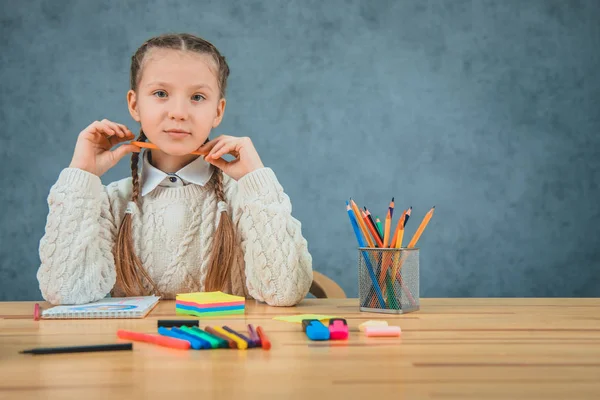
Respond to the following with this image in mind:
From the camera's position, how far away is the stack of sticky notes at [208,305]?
1044 millimetres

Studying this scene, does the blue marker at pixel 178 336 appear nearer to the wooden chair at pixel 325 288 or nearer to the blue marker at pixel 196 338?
the blue marker at pixel 196 338

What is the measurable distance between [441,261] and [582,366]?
2063 mm

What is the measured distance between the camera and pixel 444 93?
2.71 m

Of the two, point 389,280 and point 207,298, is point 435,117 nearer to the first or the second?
point 389,280

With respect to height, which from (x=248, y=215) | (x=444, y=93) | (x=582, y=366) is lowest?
(x=582, y=366)

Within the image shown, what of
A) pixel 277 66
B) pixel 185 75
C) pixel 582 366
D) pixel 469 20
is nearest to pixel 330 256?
pixel 277 66

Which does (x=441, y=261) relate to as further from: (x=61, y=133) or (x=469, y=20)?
(x=61, y=133)

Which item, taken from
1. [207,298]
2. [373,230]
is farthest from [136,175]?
[373,230]

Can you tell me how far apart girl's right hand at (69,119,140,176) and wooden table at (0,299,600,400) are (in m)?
0.44

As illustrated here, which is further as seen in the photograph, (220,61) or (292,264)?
(220,61)

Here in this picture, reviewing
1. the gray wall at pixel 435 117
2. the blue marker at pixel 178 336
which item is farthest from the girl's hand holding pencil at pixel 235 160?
the gray wall at pixel 435 117

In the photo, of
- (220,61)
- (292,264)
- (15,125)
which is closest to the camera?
(292,264)

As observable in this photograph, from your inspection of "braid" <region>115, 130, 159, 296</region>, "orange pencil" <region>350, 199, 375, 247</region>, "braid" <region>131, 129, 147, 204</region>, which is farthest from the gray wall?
"orange pencil" <region>350, 199, 375, 247</region>

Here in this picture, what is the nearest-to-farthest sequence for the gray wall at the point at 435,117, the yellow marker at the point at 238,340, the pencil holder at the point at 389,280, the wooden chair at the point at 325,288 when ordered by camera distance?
the yellow marker at the point at 238,340, the pencil holder at the point at 389,280, the wooden chair at the point at 325,288, the gray wall at the point at 435,117
